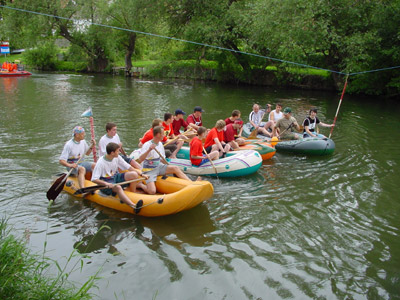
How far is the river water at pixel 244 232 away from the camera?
4953 mm

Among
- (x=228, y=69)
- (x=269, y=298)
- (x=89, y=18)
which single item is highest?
(x=89, y=18)

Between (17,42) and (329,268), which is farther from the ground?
(17,42)

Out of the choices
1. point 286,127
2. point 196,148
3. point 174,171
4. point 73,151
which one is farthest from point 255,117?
point 73,151

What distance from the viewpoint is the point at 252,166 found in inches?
352

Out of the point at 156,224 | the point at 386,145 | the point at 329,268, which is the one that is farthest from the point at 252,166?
the point at 386,145

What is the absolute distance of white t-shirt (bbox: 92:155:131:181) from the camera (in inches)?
263

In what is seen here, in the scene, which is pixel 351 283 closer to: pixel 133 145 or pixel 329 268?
pixel 329 268

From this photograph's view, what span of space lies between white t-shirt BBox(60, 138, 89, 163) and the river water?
2.73 feet

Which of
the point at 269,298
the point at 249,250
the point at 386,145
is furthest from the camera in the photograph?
the point at 386,145

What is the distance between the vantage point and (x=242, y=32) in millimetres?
25438

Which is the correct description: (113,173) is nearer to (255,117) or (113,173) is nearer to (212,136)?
(212,136)

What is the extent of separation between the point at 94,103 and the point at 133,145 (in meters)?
8.63

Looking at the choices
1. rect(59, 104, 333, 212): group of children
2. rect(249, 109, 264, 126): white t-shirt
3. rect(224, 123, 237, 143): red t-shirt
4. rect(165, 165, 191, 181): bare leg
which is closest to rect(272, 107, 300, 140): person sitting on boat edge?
rect(249, 109, 264, 126): white t-shirt

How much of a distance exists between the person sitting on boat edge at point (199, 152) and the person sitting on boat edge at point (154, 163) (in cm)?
103
